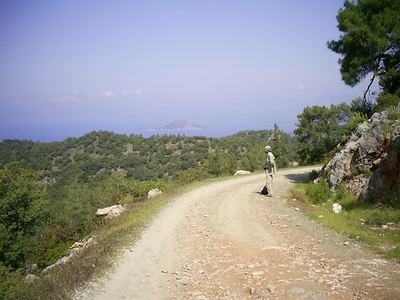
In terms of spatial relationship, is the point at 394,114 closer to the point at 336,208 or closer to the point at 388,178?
the point at 388,178

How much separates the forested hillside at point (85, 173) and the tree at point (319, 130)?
12063mm

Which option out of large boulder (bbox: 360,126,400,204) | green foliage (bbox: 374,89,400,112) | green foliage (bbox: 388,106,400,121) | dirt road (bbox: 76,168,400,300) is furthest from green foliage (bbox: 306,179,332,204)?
green foliage (bbox: 374,89,400,112)

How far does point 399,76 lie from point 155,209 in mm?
16018

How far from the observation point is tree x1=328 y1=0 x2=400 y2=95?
1552 cm

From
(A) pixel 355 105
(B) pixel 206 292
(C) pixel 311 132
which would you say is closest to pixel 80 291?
(B) pixel 206 292

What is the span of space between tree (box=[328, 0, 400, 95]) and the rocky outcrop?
173 inches

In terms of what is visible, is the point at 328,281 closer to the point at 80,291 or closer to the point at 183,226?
the point at 80,291

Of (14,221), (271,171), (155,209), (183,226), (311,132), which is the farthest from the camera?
(311,132)

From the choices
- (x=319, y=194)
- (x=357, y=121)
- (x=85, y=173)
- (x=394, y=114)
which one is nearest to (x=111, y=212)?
(x=319, y=194)

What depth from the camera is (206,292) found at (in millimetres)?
5371

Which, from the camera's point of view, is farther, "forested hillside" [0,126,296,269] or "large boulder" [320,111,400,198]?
"forested hillside" [0,126,296,269]

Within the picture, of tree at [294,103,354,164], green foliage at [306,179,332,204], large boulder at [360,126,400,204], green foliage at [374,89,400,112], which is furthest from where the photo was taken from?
tree at [294,103,354,164]

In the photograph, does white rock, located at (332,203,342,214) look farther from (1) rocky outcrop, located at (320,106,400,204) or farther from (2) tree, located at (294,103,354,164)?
(2) tree, located at (294,103,354,164)

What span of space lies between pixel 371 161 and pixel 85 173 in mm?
93280
